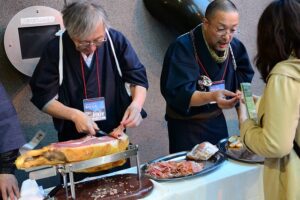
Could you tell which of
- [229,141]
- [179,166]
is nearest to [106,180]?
[179,166]

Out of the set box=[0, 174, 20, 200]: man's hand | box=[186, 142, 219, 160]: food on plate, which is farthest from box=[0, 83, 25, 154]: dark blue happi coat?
box=[186, 142, 219, 160]: food on plate

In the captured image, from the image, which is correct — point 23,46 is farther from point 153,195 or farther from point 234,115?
point 234,115

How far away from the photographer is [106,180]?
1.30 meters

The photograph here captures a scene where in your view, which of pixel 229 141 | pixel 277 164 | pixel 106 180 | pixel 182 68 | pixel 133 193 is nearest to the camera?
pixel 277 164

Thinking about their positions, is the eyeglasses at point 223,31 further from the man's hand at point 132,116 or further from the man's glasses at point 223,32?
the man's hand at point 132,116

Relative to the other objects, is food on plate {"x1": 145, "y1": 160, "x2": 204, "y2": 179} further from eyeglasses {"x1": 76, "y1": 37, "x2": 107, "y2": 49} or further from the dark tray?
eyeglasses {"x1": 76, "y1": 37, "x2": 107, "y2": 49}

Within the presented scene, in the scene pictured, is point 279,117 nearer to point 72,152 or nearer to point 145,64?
point 72,152

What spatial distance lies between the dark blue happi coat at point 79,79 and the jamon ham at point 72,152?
1.13 feet

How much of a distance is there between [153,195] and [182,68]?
0.69 m

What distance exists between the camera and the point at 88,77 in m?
1.58

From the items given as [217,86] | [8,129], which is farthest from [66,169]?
[217,86]

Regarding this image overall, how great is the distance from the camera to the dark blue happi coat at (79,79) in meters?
1.53

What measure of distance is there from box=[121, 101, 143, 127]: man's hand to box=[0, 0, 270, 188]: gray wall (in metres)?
0.88

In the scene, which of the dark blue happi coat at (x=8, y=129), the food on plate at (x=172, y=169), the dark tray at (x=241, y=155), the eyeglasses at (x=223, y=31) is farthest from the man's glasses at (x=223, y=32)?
the dark blue happi coat at (x=8, y=129)
